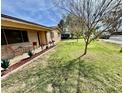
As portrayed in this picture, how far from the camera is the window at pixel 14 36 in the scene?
25.7ft

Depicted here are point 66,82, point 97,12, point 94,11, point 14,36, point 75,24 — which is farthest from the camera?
point 75,24

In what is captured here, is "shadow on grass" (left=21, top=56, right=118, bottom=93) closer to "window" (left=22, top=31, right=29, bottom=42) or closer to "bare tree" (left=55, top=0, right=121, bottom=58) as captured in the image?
"bare tree" (left=55, top=0, right=121, bottom=58)

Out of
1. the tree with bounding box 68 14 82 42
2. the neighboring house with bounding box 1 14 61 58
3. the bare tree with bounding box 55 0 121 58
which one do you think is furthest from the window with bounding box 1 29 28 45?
the tree with bounding box 68 14 82 42

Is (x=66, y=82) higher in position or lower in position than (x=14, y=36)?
lower

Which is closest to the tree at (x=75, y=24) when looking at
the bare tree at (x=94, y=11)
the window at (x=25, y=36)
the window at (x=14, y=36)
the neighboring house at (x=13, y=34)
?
the bare tree at (x=94, y=11)

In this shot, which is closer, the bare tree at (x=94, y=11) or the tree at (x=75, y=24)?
the bare tree at (x=94, y=11)

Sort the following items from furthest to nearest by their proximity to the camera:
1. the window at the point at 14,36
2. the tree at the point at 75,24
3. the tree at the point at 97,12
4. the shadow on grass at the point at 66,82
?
the tree at the point at 75,24 → the window at the point at 14,36 → the tree at the point at 97,12 → the shadow on grass at the point at 66,82

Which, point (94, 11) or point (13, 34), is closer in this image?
point (94, 11)

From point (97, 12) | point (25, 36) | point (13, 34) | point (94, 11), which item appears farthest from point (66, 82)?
point (25, 36)

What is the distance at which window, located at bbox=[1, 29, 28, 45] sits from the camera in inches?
308

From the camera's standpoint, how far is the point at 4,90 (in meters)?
3.35

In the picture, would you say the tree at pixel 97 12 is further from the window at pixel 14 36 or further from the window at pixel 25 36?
the window at pixel 25 36

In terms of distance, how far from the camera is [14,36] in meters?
8.89

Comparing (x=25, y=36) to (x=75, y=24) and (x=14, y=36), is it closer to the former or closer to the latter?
(x=14, y=36)
